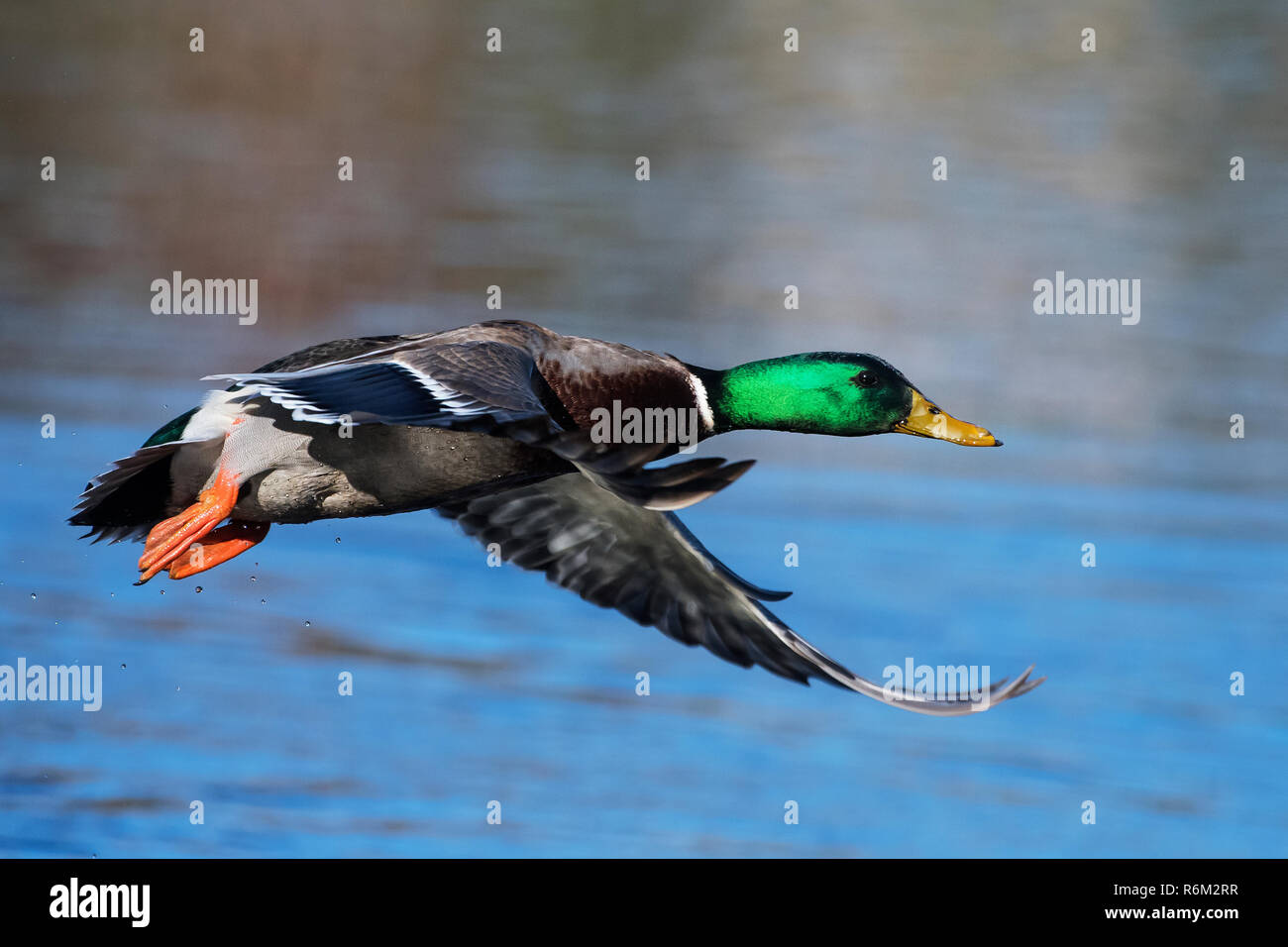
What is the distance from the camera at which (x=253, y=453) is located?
16.3 feet

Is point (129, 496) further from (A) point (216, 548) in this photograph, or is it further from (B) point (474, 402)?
(B) point (474, 402)

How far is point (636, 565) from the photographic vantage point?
18.6 feet

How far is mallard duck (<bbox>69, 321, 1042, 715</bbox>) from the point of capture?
4512mm

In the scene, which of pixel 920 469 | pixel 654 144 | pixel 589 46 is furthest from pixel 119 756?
pixel 589 46

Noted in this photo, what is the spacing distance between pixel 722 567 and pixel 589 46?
6.65 metres

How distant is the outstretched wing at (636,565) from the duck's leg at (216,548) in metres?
0.78

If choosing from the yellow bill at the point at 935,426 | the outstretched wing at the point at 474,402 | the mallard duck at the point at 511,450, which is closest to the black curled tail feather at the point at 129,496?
the mallard duck at the point at 511,450

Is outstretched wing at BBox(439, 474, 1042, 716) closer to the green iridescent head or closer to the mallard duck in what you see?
the mallard duck

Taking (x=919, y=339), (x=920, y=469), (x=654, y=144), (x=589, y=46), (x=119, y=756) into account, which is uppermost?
(x=589, y=46)

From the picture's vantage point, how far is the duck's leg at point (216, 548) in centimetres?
530

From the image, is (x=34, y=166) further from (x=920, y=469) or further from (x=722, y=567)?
(x=722, y=567)

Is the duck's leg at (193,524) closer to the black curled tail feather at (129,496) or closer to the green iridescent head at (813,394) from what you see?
the black curled tail feather at (129,496)

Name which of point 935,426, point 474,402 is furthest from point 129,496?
point 935,426

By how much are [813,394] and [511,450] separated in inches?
40.2
